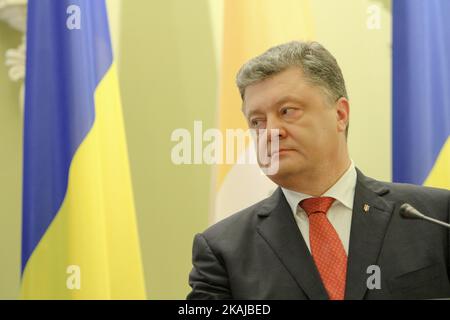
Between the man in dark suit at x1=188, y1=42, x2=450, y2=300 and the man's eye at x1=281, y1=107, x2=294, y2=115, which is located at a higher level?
the man's eye at x1=281, y1=107, x2=294, y2=115

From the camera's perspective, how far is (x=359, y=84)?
381cm

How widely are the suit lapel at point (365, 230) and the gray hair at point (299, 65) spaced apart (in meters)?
0.34

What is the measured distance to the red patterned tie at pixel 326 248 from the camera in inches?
71.6

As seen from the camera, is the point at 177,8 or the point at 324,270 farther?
the point at 177,8

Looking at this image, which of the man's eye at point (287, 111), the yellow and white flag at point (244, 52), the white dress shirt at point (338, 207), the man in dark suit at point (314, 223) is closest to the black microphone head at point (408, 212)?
the man in dark suit at point (314, 223)

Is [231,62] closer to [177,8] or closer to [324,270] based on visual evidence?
[177,8]

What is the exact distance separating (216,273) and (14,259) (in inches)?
76.3

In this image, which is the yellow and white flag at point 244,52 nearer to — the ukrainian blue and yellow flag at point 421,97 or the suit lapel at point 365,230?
the ukrainian blue and yellow flag at point 421,97

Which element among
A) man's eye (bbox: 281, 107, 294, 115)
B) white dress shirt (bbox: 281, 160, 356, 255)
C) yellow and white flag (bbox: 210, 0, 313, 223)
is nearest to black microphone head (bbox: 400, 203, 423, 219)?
white dress shirt (bbox: 281, 160, 356, 255)

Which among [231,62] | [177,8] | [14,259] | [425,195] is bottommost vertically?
[14,259]

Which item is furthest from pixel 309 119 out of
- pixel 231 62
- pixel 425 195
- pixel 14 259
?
pixel 14 259

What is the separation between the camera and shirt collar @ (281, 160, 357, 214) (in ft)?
6.68

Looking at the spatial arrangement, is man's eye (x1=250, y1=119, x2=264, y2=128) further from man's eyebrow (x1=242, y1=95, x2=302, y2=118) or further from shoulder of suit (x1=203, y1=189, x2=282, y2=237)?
shoulder of suit (x1=203, y1=189, x2=282, y2=237)

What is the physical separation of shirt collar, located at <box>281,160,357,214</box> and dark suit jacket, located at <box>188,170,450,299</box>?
0.03 meters
